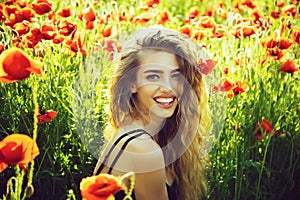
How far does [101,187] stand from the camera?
5.18 feet

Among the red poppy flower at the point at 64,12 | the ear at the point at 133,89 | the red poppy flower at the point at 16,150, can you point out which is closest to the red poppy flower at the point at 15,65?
the red poppy flower at the point at 16,150

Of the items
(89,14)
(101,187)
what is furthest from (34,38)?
(101,187)

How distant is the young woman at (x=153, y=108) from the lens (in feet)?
7.21

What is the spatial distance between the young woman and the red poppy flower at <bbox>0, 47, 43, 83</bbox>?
1.57ft

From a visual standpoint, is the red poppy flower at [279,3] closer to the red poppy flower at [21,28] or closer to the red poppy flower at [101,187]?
the red poppy flower at [21,28]

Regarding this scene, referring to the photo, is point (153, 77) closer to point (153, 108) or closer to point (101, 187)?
point (153, 108)

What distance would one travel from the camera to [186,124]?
239cm

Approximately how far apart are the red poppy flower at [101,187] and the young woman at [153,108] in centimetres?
58

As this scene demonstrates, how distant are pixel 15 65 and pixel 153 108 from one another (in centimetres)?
57

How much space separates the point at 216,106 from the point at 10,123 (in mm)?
780

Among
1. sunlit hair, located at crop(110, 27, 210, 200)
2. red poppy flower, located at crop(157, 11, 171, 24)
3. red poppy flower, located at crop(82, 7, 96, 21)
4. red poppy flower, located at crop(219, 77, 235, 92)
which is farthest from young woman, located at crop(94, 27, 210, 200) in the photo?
red poppy flower, located at crop(157, 11, 171, 24)

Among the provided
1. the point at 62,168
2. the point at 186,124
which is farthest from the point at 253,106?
the point at 62,168

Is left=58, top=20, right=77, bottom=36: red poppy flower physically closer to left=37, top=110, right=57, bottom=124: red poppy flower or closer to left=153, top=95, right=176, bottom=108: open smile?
left=37, top=110, right=57, bottom=124: red poppy flower

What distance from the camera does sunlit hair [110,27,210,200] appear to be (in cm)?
225
